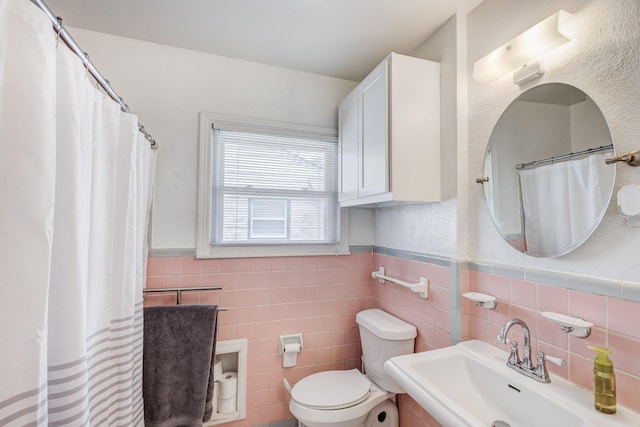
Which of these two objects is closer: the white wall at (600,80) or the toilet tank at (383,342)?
the white wall at (600,80)

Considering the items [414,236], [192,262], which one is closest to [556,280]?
[414,236]

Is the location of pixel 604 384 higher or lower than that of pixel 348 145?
lower

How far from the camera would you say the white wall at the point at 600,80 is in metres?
0.86

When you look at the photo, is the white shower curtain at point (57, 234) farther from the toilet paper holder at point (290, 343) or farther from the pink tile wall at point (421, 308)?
the pink tile wall at point (421, 308)

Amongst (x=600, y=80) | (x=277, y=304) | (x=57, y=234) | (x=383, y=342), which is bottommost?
(x=383, y=342)

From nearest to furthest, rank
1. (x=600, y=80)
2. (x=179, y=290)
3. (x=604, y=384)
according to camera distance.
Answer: (x=604, y=384) → (x=600, y=80) → (x=179, y=290)

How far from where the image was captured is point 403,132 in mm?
1457

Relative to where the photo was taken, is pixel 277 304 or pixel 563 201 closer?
pixel 563 201

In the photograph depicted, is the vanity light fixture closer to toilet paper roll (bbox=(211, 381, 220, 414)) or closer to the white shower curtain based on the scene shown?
the white shower curtain

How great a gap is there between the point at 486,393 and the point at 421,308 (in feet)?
1.71

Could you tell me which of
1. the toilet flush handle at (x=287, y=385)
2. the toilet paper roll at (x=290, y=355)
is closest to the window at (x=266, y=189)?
the toilet paper roll at (x=290, y=355)

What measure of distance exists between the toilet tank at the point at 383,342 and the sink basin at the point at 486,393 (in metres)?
0.36

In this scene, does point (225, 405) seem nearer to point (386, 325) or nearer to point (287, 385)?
point (287, 385)

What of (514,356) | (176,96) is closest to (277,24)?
(176,96)
